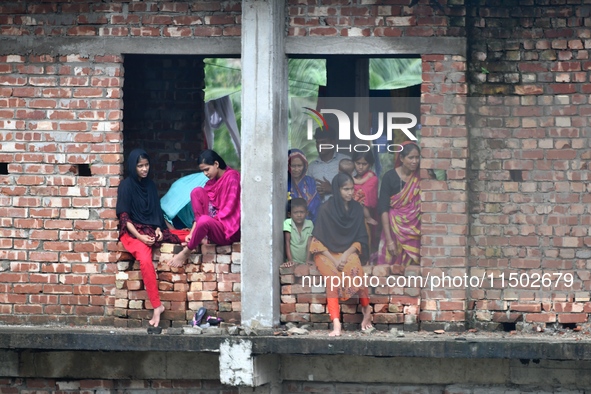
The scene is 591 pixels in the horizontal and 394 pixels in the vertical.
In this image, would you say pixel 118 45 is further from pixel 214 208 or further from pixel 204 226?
pixel 204 226

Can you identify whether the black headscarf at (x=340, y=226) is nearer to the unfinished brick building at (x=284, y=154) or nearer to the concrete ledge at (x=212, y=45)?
the unfinished brick building at (x=284, y=154)

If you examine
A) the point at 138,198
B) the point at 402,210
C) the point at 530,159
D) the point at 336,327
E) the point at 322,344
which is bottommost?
the point at 322,344

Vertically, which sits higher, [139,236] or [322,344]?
[139,236]

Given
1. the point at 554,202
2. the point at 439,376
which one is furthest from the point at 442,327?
the point at 554,202

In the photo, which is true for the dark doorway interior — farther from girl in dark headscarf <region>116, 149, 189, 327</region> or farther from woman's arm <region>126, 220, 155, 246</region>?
woman's arm <region>126, 220, 155, 246</region>

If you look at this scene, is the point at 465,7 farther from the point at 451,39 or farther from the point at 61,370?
the point at 61,370

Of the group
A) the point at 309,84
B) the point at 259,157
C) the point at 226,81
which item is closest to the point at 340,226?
the point at 259,157

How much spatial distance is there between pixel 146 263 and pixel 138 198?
0.59m

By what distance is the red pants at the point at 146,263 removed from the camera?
378 inches

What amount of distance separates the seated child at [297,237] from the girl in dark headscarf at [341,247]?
9cm

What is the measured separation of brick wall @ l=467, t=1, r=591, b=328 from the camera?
31.3 feet

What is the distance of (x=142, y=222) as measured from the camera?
983 cm

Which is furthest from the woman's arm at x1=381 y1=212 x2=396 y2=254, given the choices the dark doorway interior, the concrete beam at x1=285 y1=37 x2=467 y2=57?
the dark doorway interior

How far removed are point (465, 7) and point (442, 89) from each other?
2.30 feet
